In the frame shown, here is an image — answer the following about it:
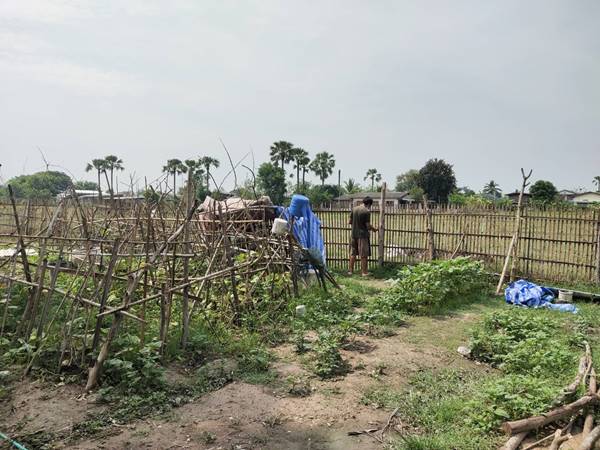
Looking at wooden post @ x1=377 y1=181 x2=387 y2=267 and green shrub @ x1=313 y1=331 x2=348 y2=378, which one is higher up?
wooden post @ x1=377 y1=181 x2=387 y2=267

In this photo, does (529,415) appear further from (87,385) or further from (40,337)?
(40,337)

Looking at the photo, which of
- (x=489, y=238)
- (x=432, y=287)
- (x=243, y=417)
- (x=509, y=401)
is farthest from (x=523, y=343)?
(x=489, y=238)

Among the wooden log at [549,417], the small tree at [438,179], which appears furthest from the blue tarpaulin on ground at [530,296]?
the small tree at [438,179]

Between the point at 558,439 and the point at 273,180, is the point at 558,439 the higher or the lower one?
the lower one

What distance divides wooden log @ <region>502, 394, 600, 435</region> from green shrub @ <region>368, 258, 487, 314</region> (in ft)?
10.8

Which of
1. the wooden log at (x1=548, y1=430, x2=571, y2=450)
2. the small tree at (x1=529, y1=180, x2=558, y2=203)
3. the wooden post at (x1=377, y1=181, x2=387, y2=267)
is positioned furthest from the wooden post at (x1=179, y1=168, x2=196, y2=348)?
the small tree at (x1=529, y1=180, x2=558, y2=203)

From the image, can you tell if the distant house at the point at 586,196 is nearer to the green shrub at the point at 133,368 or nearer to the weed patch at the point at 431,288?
the weed patch at the point at 431,288

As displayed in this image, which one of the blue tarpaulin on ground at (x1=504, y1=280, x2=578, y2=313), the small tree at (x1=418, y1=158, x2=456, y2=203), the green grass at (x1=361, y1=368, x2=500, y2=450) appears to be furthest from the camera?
the small tree at (x1=418, y1=158, x2=456, y2=203)

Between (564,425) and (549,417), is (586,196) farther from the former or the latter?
(549,417)

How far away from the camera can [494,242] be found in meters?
9.27

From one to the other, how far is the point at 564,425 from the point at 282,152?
146 ft

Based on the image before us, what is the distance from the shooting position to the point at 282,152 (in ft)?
153

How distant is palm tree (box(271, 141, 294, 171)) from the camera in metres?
46.0

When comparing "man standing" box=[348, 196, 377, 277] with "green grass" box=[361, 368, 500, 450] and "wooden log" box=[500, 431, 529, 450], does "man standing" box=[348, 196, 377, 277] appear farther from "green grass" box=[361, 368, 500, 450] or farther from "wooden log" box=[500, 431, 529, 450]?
"wooden log" box=[500, 431, 529, 450]
